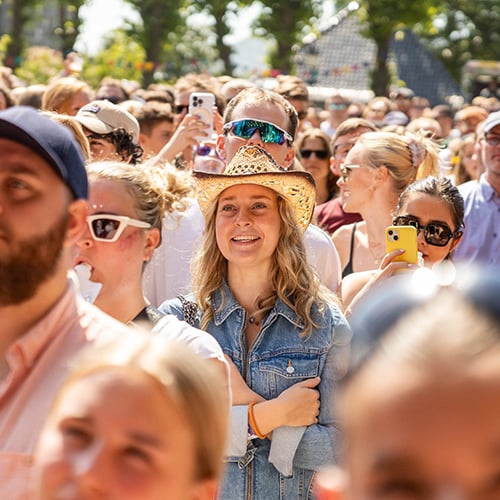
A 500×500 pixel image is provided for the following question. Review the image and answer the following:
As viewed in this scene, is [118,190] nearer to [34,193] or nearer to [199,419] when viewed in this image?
[34,193]

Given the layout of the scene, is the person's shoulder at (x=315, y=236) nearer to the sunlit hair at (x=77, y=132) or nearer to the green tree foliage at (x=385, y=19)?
the sunlit hair at (x=77, y=132)

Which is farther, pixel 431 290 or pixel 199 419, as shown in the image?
pixel 199 419

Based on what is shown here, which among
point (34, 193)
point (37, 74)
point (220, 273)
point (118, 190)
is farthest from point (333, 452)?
point (37, 74)

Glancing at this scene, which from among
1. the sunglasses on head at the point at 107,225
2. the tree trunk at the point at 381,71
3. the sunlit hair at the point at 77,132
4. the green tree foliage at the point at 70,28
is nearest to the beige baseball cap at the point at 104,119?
the sunlit hair at the point at 77,132

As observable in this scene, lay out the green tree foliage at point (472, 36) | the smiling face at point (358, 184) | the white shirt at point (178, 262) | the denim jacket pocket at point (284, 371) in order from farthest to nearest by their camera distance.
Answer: the green tree foliage at point (472, 36)
the smiling face at point (358, 184)
the white shirt at point (178, 262)
the denim jacket pocket at point (284, 371)

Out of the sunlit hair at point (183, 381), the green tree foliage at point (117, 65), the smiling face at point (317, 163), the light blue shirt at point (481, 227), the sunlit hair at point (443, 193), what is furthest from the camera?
the green tree foliage at point (117, 65)

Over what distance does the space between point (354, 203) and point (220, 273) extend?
1.82m

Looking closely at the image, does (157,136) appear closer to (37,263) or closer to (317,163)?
(317,163)

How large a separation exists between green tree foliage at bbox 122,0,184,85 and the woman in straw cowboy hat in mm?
39473

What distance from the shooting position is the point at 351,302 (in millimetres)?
4859

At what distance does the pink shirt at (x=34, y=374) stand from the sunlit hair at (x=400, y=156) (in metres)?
3.84

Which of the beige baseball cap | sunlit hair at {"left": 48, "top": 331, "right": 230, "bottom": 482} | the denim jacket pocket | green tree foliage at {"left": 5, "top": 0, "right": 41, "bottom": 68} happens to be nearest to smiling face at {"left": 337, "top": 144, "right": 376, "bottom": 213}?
the beige baseball cap

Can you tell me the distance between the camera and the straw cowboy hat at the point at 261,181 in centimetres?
456

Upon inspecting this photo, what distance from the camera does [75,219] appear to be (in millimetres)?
2533
